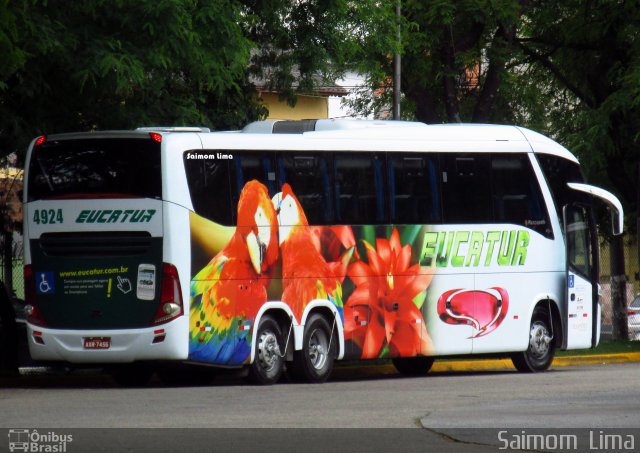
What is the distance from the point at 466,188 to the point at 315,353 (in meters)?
3.40

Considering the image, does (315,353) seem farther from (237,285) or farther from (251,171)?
(251,171)

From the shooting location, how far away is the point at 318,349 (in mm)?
20438

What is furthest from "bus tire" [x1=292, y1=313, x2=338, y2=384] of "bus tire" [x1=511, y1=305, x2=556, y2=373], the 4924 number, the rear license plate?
"bus tire" [x1=511, y1=305, x2=556, y2=373]

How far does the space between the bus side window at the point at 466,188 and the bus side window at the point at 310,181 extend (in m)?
2.11

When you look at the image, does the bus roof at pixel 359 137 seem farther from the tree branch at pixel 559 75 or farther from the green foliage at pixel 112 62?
the tree branch at pixel 559 75

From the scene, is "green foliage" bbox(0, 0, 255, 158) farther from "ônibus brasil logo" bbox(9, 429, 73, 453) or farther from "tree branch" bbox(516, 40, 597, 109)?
"tree branch" bbox(516, 40, 597, 109)

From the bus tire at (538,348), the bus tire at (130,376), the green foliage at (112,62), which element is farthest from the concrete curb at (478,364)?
the green foliage at (112,62)

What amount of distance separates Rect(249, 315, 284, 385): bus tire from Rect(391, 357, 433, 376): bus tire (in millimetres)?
4195

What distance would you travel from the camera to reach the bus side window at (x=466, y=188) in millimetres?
21797

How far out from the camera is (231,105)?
2536 cm

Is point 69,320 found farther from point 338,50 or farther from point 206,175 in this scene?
point 338,50

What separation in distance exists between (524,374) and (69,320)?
710 cm

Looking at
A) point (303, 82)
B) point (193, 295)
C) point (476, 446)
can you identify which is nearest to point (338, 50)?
point (303, 82)

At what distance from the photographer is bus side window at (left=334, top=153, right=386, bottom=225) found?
67.4 ft
